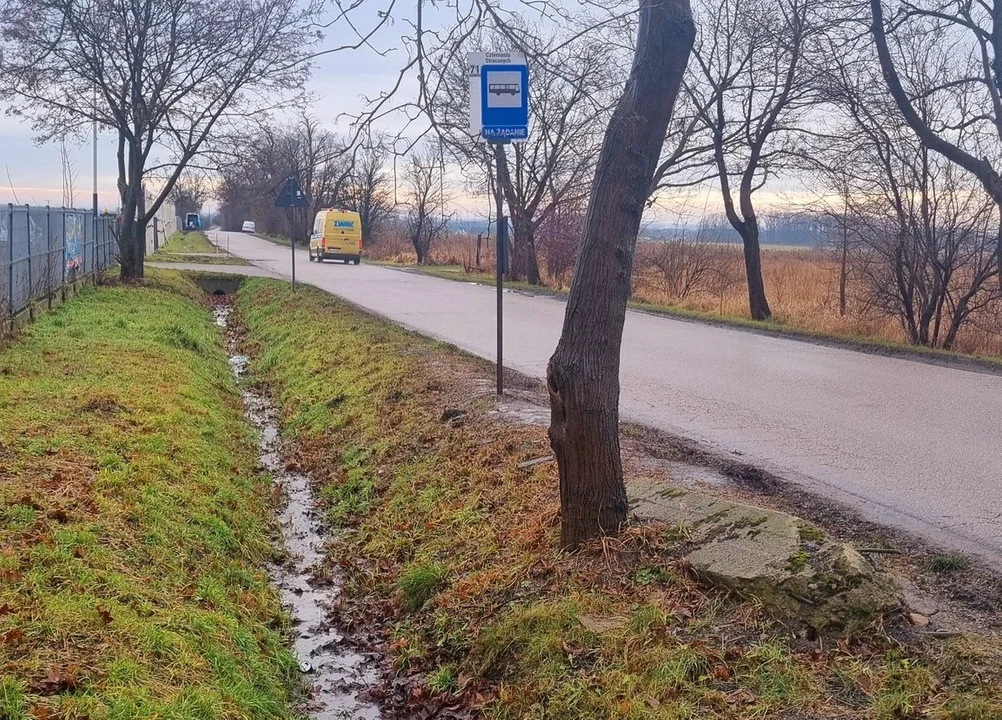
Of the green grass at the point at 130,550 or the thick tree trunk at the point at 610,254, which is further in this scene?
the thick tree trunk at the point at 610,254

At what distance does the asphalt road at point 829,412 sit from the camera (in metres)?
6.35

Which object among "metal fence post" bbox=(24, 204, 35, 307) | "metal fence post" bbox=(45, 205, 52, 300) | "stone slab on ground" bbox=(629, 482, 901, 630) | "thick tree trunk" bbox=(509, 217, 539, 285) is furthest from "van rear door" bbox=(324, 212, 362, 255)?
"stone slab on ground" bbox=(629, 482, 901, 630)

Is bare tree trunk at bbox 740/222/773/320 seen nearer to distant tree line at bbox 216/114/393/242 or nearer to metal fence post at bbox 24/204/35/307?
distant tree line at bbox 216/114/393/242

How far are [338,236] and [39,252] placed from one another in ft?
87.5

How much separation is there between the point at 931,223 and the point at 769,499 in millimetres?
12851

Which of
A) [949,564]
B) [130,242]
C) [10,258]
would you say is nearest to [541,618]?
[949,564]

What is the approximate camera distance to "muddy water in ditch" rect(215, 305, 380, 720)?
16.4ft

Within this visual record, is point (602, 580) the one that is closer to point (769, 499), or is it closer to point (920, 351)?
point (769, 499)

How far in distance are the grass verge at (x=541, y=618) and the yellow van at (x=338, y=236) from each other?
33383 millimetres

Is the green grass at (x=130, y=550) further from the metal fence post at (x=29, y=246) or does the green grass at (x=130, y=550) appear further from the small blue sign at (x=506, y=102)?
the small blue sign at (x=506, y=102)

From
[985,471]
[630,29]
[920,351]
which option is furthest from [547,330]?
[630,29]

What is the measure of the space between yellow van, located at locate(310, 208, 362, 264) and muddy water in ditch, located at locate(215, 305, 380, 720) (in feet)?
107

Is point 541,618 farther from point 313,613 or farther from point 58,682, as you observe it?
point 58,682

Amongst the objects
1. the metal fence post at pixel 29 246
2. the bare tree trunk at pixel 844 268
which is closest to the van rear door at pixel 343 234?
the bare tree trunk at pixel 844 268
